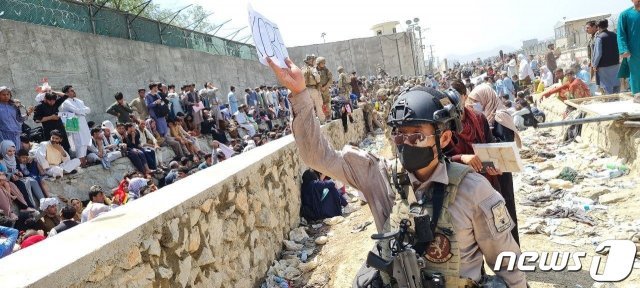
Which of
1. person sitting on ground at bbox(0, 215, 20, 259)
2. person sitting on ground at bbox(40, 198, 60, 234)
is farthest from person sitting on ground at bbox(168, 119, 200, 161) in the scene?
person sitting on ground at bbox(0, 215, 20, 259)

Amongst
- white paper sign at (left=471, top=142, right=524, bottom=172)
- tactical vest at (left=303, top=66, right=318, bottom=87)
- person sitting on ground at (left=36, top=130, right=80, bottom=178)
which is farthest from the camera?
tactical vest at (left=303, top=66, right=318, bottom=87)

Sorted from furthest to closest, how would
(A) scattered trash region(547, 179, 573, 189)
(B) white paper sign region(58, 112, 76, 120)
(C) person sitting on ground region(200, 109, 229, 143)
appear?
(C) person sitting on ground region(200, 109, 229, 143) < (B) white paper sign region(58, 112, 76, 120) < (A) scattered trash region(547, 179, 573, 189)

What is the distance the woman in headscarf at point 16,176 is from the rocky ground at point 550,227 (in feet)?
12.4

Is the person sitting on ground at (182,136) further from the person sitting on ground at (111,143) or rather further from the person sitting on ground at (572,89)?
the person sitting on ground at (572,89)

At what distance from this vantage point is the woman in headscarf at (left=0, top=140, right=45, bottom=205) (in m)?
6.78

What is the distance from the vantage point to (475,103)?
3.64m

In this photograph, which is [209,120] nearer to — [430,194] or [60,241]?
[60,241]

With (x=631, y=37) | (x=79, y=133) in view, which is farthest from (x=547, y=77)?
(x=79, y=133)

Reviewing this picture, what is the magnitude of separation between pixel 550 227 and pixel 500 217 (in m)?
4.01

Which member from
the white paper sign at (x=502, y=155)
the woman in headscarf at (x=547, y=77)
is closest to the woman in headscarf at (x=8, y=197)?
the white paper sign at (x=502, y=155)

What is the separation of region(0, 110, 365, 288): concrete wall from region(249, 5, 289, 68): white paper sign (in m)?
1.31

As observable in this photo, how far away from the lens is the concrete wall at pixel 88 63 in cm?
1066

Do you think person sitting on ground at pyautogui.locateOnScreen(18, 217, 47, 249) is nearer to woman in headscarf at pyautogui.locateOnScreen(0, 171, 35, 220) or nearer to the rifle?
woman in headscarf at pyautogui.locateOnScreen(0, 171, 35, 220)

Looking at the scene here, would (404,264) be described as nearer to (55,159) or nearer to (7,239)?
(7,239)
